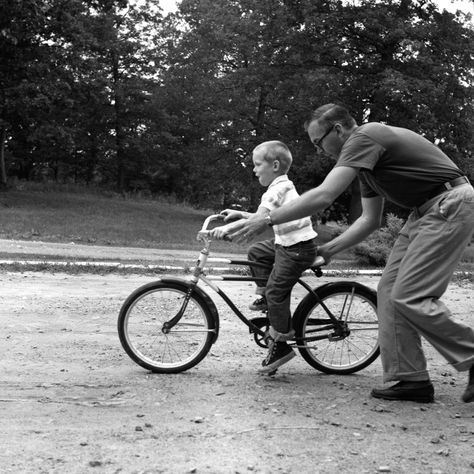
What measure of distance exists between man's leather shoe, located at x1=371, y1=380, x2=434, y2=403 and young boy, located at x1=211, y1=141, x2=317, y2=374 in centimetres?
78

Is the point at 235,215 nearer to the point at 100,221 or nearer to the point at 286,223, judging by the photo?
the point at 286,223

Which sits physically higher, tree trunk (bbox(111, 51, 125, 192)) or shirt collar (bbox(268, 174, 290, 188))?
tree trunk (bbox(111, 51, 125, 192))

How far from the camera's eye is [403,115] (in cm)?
2658

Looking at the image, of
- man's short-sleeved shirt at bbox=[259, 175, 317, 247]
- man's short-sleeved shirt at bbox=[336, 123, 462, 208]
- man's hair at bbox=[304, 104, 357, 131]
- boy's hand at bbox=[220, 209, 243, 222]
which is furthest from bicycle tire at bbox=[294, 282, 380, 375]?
man's hair at bbox=[304, 104, 357, 131]

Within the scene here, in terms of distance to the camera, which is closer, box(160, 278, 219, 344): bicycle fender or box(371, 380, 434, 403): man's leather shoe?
box(371, 380, 434, 403): man's leather shoe

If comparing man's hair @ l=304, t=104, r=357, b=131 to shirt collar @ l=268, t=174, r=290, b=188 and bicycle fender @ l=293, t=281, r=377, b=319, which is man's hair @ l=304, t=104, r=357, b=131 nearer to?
shirt collar @ l=268, t=174, r=290, b=188

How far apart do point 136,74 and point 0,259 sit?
31647 mm

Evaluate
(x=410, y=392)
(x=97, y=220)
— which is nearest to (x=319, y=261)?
(x=410, y=392)

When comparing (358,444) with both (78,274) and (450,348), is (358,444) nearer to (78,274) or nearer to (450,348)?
(450,348)

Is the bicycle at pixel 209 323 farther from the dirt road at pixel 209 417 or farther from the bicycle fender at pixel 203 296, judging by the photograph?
the dirt road at pixel 209 417

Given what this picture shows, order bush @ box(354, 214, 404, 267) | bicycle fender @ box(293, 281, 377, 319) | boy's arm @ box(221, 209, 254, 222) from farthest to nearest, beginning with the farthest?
bush @ box(354, 214, 404, 267) → bicycle fender @ box(293, 281, 377, 319) → boy's arm @ box(221, 209, 254, 222)

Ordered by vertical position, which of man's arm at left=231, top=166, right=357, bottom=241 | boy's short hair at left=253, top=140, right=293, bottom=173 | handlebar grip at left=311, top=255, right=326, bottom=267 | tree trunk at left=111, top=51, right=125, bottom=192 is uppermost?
tree trunk at left=111, top=51, right=125, bottom=192

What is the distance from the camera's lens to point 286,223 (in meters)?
4.80

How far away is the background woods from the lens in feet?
85.3
